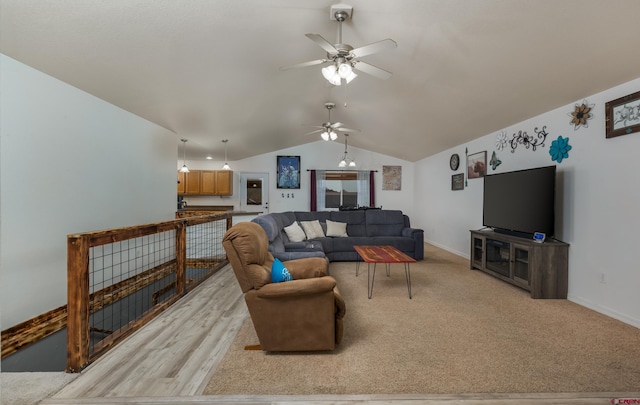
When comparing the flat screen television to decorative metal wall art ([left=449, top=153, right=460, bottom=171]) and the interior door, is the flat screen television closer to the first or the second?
decorative metal wall art ([left=449, top=153, right=460, bottom=171])

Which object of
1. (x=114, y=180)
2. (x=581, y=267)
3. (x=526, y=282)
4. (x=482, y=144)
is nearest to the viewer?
(x=581, y=267)

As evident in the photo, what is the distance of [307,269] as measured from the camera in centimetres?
264

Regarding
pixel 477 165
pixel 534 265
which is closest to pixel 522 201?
pixel 534 265

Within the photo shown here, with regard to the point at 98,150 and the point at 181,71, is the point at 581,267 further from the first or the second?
the point at 98,150

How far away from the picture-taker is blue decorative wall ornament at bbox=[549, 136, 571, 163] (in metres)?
3.23

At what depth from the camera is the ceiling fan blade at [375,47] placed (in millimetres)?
1971

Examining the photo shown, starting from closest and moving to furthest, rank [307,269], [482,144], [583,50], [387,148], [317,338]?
[317,338] → [583,50] → [307,269] → [482,144] → [387,148]

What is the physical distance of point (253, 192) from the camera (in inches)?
310

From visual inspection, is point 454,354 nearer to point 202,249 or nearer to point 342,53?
point 342,53

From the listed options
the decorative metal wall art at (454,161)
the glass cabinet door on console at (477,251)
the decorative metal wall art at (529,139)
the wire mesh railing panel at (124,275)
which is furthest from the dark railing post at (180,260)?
the decorative metal wall art at (454,161)

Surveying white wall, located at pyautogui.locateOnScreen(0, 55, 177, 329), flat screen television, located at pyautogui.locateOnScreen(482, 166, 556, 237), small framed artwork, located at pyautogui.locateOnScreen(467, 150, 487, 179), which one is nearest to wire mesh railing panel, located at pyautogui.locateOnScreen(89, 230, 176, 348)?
white wall, located at pyautogui.locateOnScreen(0, 55, 177, 329)

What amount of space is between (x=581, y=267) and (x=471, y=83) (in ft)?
8.08

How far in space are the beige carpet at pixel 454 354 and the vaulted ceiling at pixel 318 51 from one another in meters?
2.44

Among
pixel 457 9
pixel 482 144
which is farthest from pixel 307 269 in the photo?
pixel 482 144
